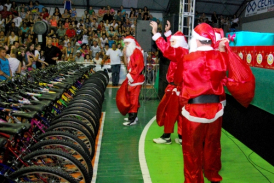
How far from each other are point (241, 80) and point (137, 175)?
5.53 feet

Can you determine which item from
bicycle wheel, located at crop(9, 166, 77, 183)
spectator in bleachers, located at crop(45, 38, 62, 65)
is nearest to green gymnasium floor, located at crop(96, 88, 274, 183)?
bicycle wheel, located at crop(9, 166, 77, 183)

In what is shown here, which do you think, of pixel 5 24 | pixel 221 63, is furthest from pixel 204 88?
pixel 5 24

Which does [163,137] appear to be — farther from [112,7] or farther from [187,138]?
[112,7]

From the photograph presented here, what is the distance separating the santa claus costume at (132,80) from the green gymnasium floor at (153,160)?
0.46m

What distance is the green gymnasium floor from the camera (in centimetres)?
331

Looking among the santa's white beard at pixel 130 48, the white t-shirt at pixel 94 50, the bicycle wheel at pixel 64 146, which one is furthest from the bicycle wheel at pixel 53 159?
the white t-shirt at pixel 94 50

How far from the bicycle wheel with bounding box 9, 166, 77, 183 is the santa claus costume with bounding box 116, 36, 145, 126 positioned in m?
3.05

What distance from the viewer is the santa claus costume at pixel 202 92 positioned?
258 centimetres

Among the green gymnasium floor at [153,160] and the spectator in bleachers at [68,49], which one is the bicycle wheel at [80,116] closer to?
the green gymnasium floor at [153,160]

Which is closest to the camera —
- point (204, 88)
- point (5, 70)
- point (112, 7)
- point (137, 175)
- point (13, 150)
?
point (13, 150)

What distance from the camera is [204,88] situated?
259cm

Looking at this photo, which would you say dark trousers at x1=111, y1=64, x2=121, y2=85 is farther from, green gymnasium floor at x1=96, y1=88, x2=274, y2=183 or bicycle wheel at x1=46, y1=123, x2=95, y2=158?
bicycle wheel at x1=46, y1=123, x2=95, y2=158

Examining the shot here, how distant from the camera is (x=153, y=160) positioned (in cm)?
378

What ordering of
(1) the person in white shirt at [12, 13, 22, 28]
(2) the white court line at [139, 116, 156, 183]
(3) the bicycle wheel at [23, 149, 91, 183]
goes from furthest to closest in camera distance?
(1) the person in white shirt at [12, 13, 22, 28], (2) the white court line at [139, 116, 156, 183], (3) the bicycle wheel at [23, 149, 91, 183]
